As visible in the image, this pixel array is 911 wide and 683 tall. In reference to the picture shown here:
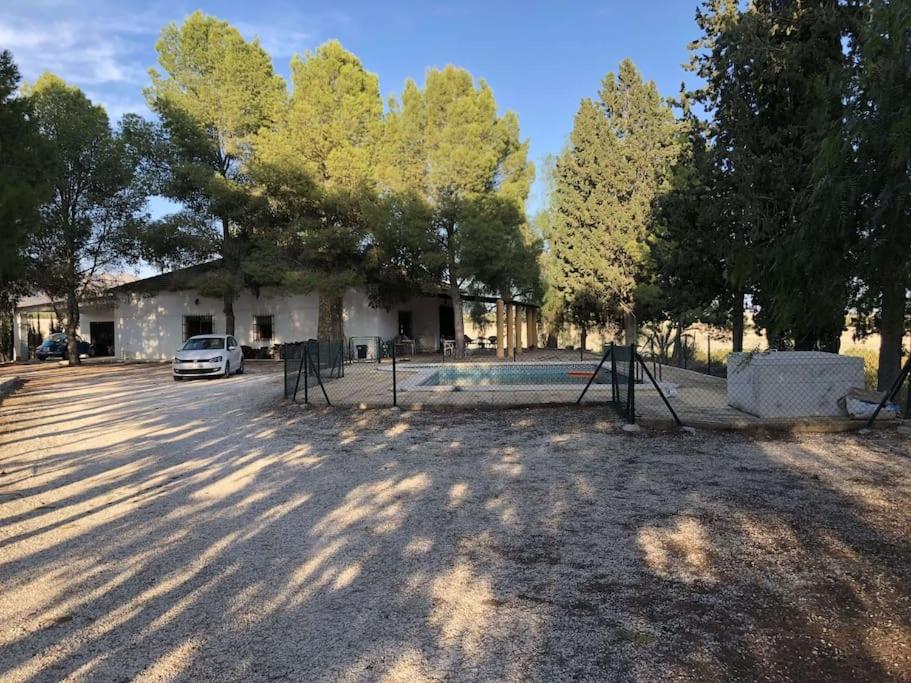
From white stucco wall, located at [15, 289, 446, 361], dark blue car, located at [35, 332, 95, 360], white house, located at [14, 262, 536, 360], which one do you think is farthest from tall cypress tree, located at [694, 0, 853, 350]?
dark blue car, located at [35, 332, 95, 360]

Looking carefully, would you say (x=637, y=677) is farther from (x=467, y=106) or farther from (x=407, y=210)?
(x=467, y=106)

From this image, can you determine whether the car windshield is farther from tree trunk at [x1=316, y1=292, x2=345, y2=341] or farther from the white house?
the white house

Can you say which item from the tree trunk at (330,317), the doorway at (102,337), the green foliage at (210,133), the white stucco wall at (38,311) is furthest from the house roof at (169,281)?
the tree trunk at (330,317)

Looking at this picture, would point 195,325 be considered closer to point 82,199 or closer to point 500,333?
point 82,199

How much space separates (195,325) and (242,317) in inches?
107

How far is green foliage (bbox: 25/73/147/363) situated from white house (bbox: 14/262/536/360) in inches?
112

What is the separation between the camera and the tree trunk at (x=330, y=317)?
81.7 feet

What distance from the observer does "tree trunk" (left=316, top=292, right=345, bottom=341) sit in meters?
24.9

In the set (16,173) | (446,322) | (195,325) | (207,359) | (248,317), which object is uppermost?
(16,173)

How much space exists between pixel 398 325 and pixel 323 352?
14028 mm

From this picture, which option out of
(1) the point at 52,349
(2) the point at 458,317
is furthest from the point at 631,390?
(1) the point at 52,349

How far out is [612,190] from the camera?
2750cm

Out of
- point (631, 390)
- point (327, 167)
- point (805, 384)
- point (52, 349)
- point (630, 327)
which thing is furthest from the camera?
point (52, 349)

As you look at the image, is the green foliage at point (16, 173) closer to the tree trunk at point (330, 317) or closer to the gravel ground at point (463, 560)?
the gravel ground at point (463, 560)
